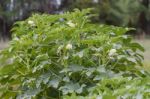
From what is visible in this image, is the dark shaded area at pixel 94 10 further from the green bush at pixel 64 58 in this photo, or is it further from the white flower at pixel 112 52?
the white flower at pixel 112 52

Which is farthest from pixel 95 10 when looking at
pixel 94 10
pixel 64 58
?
pixel 64 58

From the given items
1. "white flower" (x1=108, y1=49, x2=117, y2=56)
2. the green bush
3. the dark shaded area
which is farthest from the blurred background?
"white flower" (x1=108, y1=49, x2=117, y2=56)

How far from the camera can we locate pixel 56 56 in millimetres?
2373

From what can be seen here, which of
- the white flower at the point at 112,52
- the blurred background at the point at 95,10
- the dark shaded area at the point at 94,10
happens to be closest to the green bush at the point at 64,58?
the white flower at the point at 112,52

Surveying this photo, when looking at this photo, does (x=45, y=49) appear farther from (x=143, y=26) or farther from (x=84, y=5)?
(x=143, y=26)

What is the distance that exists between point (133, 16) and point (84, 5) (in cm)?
256

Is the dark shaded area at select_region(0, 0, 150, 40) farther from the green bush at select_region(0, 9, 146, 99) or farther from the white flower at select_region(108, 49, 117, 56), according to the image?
the white flower at select_region(108, 49, 117, 56)

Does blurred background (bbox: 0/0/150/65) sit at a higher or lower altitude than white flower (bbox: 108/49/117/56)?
lower

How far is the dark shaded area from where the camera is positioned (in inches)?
639

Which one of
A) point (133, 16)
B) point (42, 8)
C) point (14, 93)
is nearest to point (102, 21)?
point (133, 16)

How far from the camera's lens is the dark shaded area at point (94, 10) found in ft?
53.3

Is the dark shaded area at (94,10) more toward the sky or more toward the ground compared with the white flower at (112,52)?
more toward the ground

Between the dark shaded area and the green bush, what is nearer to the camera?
the green bush

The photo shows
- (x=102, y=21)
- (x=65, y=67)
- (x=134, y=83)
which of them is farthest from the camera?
(x=102, y=21)
